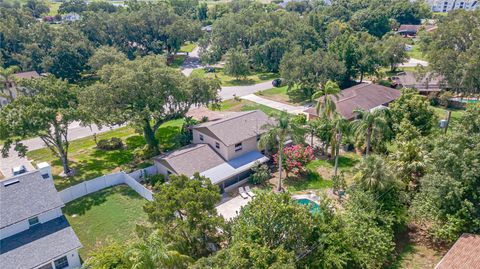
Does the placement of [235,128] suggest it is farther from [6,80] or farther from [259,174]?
[6,80]

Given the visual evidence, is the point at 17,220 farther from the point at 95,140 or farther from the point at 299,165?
the point at 299,165

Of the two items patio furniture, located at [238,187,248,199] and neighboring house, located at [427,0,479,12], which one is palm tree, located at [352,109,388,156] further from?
neighboring house, located at [427,0,479,12]

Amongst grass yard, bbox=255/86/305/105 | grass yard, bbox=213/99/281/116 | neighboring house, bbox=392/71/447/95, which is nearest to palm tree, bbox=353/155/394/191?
grass yard, bbox=213/99/281/116

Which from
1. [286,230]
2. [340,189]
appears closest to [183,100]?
[340,189]

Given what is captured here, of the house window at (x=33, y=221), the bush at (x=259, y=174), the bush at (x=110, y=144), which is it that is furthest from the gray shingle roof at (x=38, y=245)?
the bush at (x=110, y=144)

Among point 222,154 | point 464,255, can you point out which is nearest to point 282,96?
point 222,154

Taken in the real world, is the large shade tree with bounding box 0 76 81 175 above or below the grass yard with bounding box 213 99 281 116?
above

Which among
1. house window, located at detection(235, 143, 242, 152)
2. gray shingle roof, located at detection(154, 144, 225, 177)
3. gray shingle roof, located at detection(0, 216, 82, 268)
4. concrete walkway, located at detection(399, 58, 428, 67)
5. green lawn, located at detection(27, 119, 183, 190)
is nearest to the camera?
gray shingle roof, located at detection(0, 216, 82, 268)
